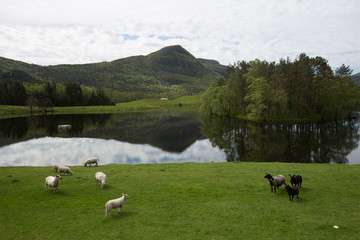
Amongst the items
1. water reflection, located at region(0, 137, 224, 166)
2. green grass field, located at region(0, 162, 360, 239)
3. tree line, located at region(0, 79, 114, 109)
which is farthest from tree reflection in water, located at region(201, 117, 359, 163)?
tree line, located at region(0, 79, 114, 109)

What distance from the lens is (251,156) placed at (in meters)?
39.3

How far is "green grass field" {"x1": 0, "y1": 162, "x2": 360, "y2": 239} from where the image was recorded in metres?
11.6

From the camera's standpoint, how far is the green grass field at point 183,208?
11.6 meters

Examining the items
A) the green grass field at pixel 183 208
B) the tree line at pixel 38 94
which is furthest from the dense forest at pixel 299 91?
the tree line at pixel 38 94

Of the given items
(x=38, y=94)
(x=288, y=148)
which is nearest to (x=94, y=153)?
(x=288, y=148)

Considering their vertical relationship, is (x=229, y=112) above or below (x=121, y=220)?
above

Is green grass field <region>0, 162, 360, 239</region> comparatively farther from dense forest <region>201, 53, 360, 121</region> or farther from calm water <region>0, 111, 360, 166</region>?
dense forest <region>201, 53, 360, 121</region>

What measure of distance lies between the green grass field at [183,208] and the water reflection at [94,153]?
16.9 metres

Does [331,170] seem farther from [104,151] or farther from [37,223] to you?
[104,151]

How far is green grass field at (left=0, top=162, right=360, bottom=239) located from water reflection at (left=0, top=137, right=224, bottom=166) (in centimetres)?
1691

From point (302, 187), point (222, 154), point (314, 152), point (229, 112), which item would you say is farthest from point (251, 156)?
point (229, 112)

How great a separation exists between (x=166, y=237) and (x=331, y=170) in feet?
75.7

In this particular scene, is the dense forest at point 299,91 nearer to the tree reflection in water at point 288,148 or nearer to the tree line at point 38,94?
the tree reflection in water at point 288,148

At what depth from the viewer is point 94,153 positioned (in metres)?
44.3
